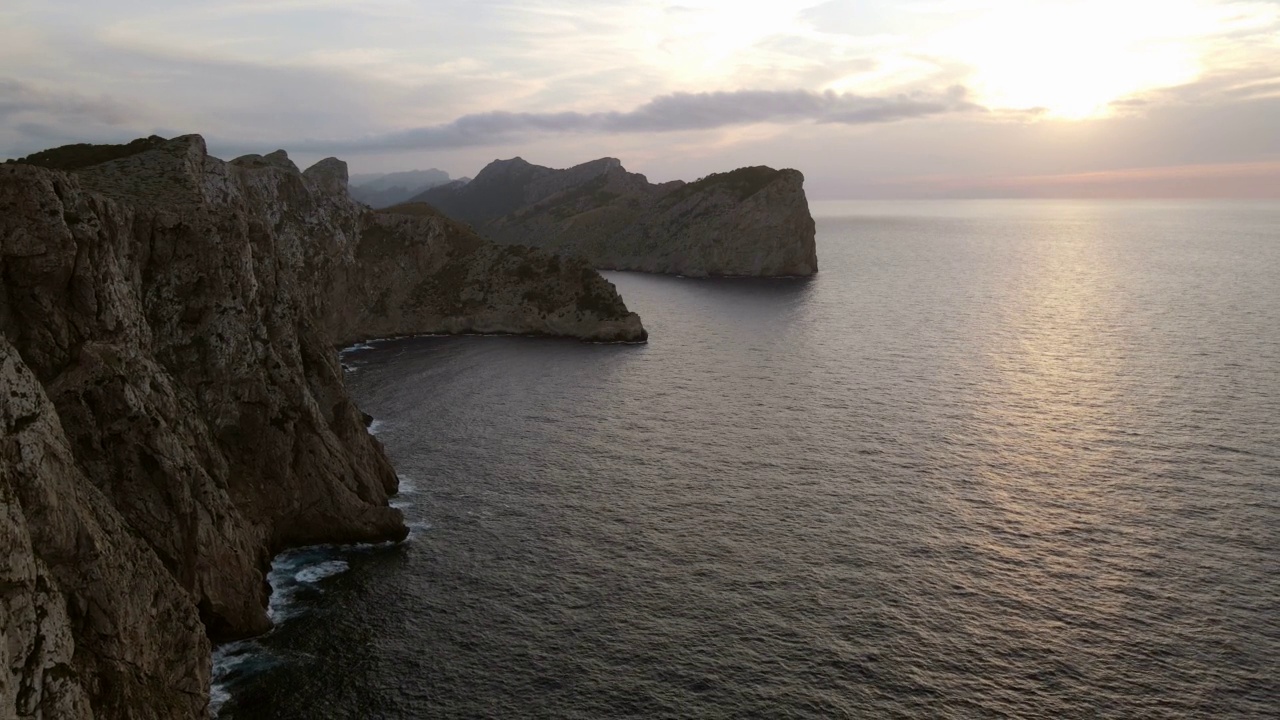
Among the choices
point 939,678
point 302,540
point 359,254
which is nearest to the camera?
point 939,678

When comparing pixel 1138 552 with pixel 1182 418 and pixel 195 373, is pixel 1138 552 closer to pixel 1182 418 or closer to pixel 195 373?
pixel 1182 418

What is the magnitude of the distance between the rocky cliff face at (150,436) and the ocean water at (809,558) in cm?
569

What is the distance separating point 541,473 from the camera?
84.1 m

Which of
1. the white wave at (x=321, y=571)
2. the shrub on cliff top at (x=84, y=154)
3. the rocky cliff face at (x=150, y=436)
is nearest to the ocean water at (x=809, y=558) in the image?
the white wave at (x=321, y=571)

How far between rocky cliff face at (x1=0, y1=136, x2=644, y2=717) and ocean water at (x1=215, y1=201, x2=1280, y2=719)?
224 inches

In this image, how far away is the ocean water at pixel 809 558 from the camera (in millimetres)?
47969

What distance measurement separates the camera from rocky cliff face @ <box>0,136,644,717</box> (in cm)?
3503

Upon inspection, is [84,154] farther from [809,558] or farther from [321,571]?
[809,558]

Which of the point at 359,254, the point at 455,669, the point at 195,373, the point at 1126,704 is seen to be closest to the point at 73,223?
the point at 195,373

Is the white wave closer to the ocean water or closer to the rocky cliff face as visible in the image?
the ocean water

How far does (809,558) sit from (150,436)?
157 feet

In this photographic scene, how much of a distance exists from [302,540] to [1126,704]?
202ft

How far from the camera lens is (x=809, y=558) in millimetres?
64062

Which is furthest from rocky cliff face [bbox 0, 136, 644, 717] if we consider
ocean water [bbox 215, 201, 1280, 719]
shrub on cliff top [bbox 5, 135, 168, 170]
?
ocean water [bbox 215, 201, 1280, 719]
